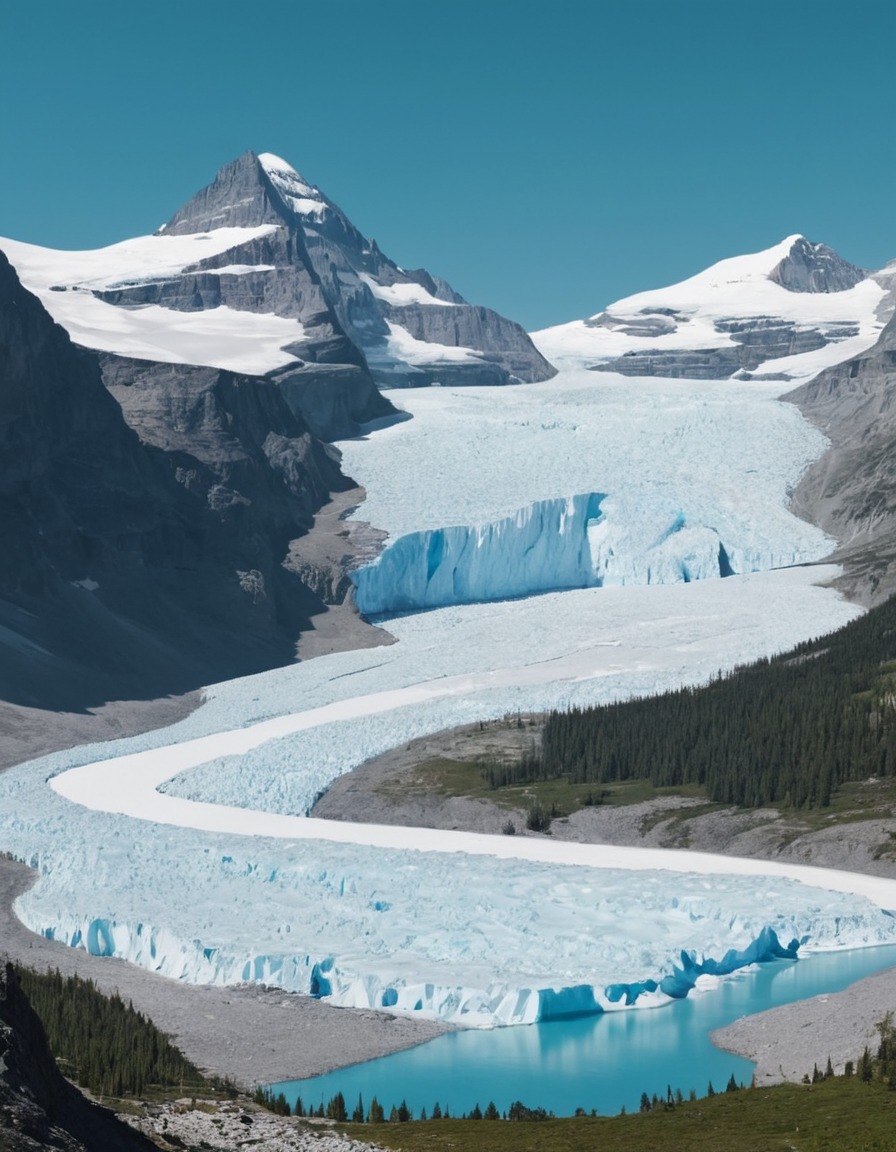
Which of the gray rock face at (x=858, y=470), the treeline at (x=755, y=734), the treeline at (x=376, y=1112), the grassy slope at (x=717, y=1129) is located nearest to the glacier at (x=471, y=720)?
the gray rock face at (x=858, y=470)

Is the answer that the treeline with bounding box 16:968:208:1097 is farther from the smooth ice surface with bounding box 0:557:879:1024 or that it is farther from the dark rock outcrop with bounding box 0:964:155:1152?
the dark rock outcrop with bounding box 0:964:155:1152

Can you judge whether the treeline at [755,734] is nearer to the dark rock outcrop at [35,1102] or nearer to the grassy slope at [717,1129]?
the grassy slope at [717,1129]

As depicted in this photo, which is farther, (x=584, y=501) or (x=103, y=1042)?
(x=584, y=501)

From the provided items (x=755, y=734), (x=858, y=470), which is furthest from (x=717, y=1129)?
(x=858, y=470)

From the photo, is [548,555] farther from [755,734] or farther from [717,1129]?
[717,1129]

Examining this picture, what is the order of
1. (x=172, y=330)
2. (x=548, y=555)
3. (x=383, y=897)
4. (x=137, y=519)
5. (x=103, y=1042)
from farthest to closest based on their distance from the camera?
(x=172, y=330), (x=548, y=555), (x=137, y=519), (x=383, y=897), (x=103, y=1042)

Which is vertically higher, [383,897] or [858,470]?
[858,470]

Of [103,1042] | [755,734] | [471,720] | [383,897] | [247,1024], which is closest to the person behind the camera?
[103,1042]
